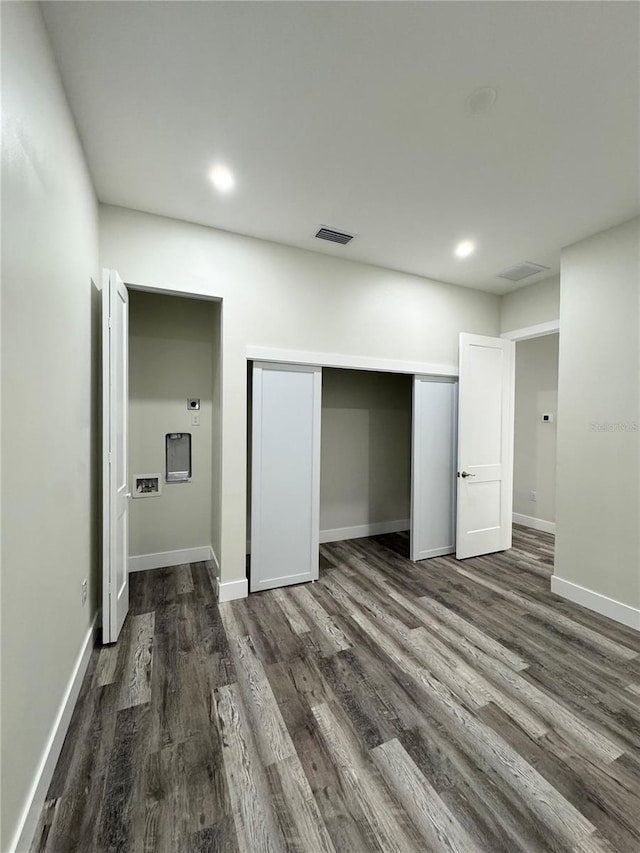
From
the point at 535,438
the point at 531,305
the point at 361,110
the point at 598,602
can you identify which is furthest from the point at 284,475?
the point at 535,438

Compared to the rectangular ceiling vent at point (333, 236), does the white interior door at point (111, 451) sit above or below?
below

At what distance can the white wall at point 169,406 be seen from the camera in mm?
3307

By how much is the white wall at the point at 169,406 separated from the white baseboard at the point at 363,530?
4.77ft

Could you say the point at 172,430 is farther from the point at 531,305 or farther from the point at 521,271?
the point at 531,305

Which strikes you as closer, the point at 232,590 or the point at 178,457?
the point at 232,590

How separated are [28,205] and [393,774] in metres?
2.60

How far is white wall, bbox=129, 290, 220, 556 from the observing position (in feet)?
10.8

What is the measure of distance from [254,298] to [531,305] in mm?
2969

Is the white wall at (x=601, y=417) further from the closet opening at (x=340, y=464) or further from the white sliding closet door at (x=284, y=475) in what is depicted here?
the white sliding closet door at (x=284, y=475)

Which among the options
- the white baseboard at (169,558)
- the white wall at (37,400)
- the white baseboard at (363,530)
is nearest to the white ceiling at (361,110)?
the white wall at (37,400)

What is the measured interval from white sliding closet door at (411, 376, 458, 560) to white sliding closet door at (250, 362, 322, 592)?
115 cm

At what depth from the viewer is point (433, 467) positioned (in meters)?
3.78

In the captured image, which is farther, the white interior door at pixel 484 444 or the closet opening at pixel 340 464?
the white interior door at pixel 484 444

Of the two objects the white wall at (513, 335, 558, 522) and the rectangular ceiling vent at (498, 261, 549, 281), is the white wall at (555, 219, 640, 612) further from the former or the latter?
the white wall at (513, 335, 558, 522)
